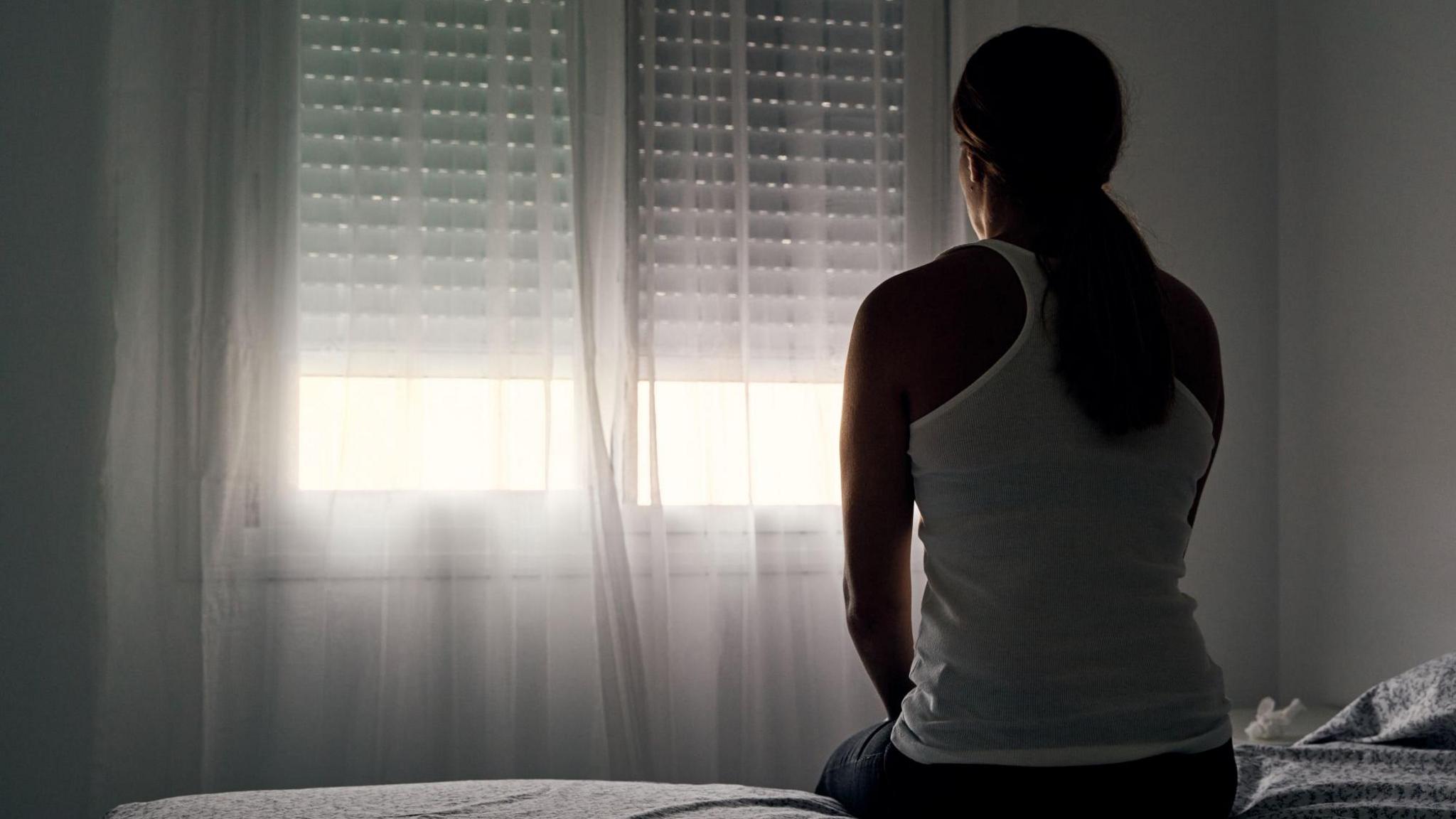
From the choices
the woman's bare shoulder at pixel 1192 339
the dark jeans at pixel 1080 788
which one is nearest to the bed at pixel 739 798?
the dark jeans at pixel 1080 788

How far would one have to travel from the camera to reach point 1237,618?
7.75ft

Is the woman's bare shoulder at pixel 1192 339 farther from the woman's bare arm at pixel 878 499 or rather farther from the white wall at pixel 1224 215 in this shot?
the white wall at pixel 1224 215

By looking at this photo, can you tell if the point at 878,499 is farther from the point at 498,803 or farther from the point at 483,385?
the point at 483,385

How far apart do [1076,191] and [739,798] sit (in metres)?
0.69

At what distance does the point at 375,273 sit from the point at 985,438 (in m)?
1.55

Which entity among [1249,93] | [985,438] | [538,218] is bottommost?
[985,438]

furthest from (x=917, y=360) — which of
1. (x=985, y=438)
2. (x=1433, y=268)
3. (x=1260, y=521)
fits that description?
(x=1260, y=521)

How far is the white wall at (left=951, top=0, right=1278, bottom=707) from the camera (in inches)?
92.9

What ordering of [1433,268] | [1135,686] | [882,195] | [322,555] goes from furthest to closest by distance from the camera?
[882,195], [322,555], [1433,268], [1135,686]

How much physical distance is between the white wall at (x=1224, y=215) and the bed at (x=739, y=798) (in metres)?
1.06

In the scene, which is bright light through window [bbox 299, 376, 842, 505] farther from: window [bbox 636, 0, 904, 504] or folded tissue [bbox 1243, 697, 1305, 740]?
folded tissue [bbox 1243, 697, 1305, 740]

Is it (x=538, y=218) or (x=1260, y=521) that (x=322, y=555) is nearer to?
(x=538, y=218)

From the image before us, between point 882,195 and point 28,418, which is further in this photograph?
point 882,195

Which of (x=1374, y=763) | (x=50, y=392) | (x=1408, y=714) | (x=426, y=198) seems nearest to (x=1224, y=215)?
(x=1408, y=714)
